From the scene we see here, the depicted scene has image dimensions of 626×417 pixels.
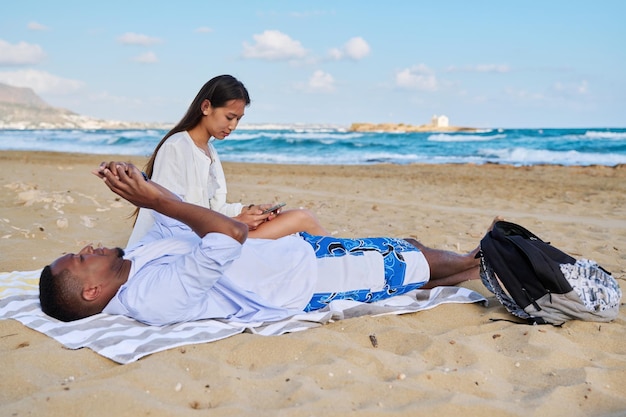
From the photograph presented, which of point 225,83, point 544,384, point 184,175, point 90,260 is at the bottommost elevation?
point 544,384

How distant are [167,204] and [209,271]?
1.27 feet

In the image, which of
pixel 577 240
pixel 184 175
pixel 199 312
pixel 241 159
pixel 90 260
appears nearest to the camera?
pixel 90 260

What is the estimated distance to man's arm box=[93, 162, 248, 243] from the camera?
2.69m

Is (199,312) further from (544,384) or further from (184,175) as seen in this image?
(544,384)

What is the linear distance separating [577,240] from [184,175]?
4.28 metres

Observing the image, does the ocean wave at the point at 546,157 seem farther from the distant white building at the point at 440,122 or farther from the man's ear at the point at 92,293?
the distant white building at the point at 440,122

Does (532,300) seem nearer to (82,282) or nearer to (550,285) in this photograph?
(550,285)

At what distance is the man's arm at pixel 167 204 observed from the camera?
2.69 metres

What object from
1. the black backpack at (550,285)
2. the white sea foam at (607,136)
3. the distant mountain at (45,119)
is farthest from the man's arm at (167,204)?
the distant mountain at (45,119)

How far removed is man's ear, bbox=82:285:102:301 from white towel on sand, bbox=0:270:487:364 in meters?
0.16

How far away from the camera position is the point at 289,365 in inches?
107

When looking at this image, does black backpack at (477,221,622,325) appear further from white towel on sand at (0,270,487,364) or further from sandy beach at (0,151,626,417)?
white towel on sand at (0,270,487,364)

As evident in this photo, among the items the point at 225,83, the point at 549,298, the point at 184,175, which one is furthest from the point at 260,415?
the point at 225,83

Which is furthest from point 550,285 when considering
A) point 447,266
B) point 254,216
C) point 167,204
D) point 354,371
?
point 167,204
